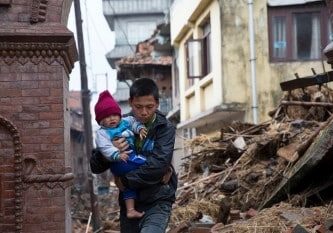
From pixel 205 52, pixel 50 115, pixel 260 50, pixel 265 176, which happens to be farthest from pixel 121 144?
pixel 205 52

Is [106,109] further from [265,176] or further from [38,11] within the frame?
[265,176]

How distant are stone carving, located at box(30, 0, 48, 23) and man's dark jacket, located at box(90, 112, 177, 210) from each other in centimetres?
260

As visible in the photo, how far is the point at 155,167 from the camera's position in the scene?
194 inches

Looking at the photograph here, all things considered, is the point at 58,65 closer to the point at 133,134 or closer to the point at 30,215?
the point at 30,215

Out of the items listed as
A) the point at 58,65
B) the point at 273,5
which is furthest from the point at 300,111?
the point at 58,65

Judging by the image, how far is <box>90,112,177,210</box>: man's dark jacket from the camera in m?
4.95

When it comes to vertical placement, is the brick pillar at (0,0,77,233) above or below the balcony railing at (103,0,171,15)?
below

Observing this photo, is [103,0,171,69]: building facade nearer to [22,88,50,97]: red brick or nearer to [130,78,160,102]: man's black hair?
[22,88,50,97]: red brick

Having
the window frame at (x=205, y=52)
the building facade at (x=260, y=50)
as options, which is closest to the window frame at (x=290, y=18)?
the building facade at (x=260, y=50)

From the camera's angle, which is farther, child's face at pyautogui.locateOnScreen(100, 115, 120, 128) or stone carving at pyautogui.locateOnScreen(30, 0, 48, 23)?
stone carving at pyautogui.locateOnScreen(30, 0, 48, 23)

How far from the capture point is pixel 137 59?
3206 cm

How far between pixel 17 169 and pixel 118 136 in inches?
96.4

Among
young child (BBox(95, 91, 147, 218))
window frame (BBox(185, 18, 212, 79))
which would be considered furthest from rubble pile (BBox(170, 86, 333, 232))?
window frame (BBox(185, 18, 212, 79))

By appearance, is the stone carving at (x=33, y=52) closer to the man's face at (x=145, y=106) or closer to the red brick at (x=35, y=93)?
the red brick at (x=35, y=93)
